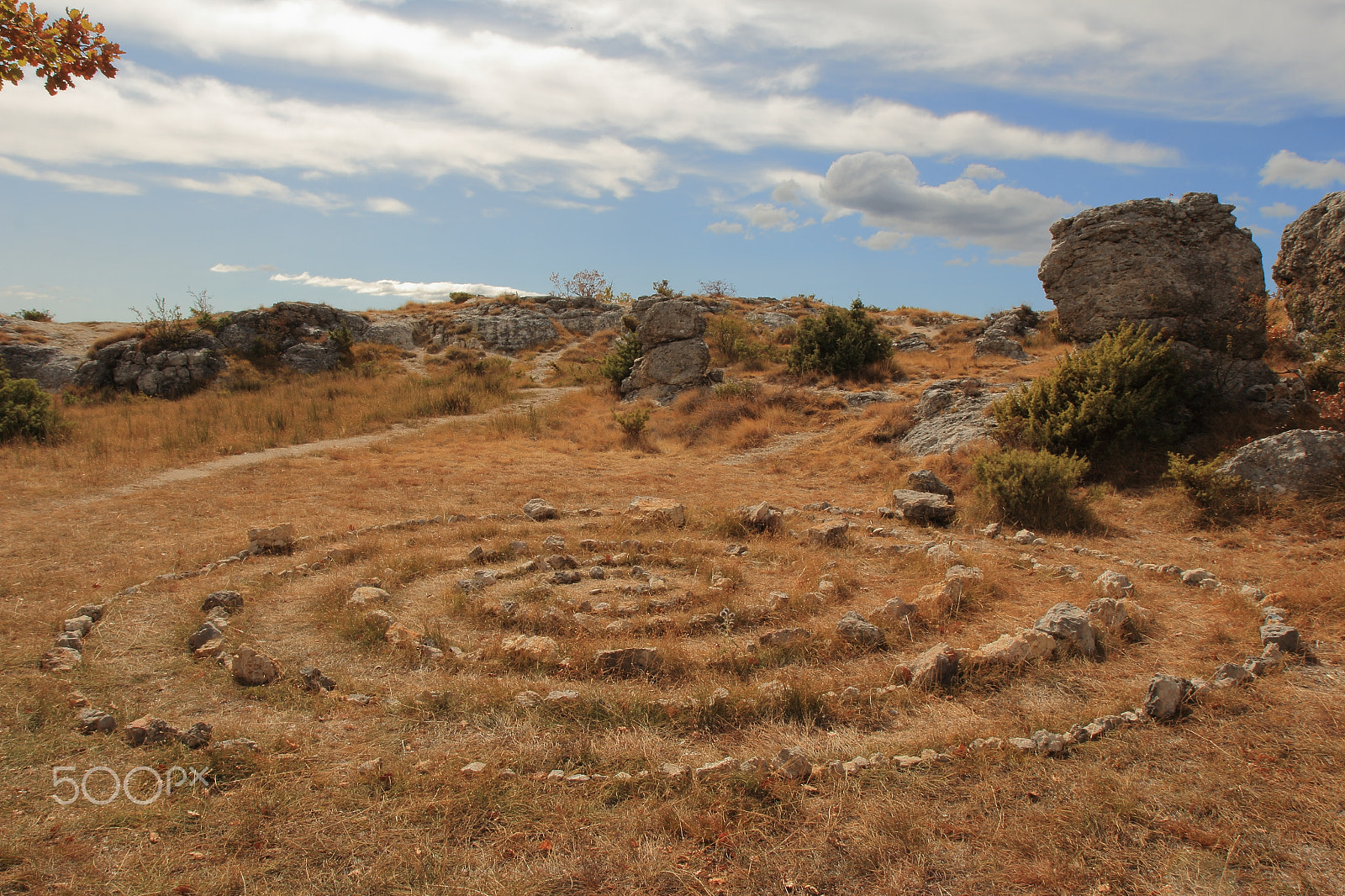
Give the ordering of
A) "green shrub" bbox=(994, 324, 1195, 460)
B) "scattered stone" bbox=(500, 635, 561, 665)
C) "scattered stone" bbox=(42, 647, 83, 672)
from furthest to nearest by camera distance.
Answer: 1. "green shrub" bbox=(994, 324, 1195, 460)
2. "scattered stone" bbox=(500, 635, 561, 665)
3. "scattered stone" bbox=(42, 647, 83, 672)

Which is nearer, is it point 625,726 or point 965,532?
point 625,726

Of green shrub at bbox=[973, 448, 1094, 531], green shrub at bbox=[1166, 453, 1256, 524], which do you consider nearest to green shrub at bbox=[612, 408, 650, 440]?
green shrub at bbox=[973, 448, 1094, 531]

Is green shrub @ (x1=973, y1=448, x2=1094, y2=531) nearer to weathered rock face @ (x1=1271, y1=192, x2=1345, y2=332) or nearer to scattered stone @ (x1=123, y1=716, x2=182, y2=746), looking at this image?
weathered rock face @ (x1=1271, y1=192, x2=1345, y2=332)

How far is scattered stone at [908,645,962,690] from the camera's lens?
4883mm

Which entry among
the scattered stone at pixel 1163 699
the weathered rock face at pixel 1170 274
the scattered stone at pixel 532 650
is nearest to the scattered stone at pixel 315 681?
the scattered stone at pixel 532 650

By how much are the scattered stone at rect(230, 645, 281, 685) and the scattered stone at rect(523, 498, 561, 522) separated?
5.44 m

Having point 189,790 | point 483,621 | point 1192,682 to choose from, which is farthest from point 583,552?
point 1192,682

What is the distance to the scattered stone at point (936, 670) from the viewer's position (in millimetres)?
4883

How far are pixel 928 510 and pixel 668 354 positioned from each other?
48.5 ft

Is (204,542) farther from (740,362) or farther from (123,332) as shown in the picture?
(123,332)

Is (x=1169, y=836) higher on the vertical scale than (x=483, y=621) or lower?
higher

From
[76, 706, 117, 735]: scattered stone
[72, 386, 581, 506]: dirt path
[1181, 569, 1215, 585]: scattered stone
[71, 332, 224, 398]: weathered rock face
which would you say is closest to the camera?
[76, 706, 117, 735]: scattered stone

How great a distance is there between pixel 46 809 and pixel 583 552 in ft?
18.2

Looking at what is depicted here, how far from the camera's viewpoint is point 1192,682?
456cm
